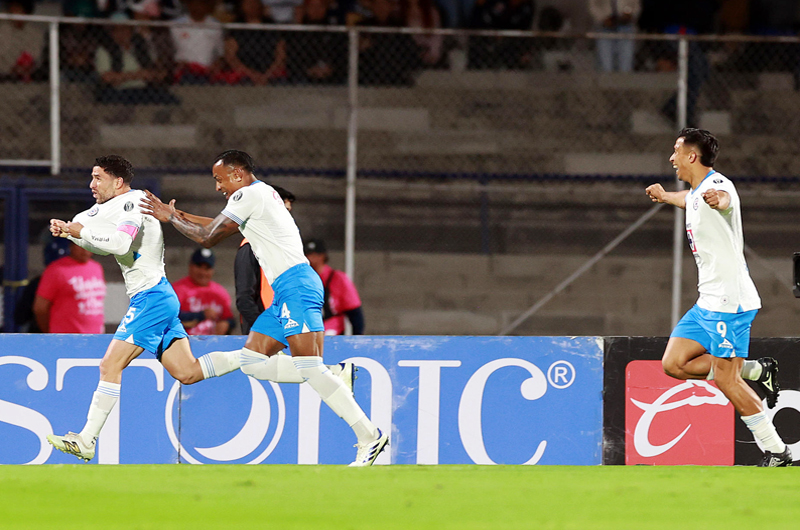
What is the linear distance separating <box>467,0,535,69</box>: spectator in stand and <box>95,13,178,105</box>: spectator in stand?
355cm

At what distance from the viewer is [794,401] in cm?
803

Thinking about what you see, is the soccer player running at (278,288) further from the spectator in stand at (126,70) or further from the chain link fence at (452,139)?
the spectator in stand at (126,70)

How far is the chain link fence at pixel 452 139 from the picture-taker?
12.3 meters

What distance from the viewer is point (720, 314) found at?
6.63 m

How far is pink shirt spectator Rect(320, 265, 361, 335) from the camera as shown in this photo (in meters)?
9.56

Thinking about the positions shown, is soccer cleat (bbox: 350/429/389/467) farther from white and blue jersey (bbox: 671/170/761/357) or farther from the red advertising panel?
the red advertising panel

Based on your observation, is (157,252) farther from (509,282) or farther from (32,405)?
(509,282)

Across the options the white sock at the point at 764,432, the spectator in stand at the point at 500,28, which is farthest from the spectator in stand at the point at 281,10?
the white sock at the point at 764,432

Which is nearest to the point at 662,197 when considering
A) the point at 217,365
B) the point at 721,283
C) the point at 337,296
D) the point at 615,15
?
the point at 721,283

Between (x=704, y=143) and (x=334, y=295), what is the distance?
3.78 meters

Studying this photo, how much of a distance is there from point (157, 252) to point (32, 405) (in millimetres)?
1634

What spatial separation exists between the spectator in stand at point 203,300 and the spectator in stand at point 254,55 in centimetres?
304

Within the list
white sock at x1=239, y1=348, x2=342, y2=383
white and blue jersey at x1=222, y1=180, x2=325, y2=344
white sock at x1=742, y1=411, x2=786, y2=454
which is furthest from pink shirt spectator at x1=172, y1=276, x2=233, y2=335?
white sock at x1=742, y1=411, x2=786, y2=454

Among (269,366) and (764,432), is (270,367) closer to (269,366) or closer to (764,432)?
(269,366)
